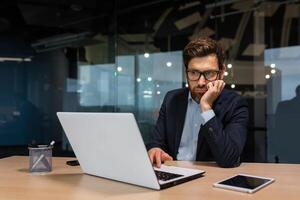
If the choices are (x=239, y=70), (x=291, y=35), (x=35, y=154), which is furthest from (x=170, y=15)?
(x=35, y=154)

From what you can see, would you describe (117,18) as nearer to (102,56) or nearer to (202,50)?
(102,56)

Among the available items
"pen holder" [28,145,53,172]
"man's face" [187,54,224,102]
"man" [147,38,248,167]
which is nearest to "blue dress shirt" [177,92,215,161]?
"man" [147,38,248,167]

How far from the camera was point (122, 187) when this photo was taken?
1065 millimetres

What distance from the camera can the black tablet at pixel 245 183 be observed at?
101 cm

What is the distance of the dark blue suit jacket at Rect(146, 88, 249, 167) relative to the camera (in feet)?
4.46

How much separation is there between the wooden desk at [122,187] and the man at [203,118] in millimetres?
112

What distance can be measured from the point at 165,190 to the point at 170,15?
337 centimetres

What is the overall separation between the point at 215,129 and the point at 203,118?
0.07 meters

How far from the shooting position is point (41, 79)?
437 centimetres

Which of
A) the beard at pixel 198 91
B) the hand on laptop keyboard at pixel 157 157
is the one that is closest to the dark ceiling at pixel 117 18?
the beard at pixel 198 91

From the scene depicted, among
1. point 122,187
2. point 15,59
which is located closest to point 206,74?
point 122,187

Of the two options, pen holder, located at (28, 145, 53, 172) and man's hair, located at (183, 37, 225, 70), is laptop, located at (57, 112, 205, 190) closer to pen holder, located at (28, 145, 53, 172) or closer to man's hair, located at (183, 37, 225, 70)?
pen holder, located at (28, 145, 53, 172)

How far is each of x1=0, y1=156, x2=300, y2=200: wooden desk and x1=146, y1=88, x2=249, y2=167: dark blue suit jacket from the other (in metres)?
0.07

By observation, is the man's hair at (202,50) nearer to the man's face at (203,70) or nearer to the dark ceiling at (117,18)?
the man's face at (203,70)
